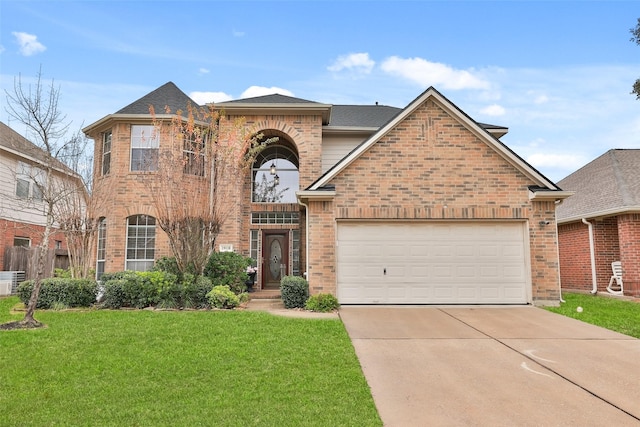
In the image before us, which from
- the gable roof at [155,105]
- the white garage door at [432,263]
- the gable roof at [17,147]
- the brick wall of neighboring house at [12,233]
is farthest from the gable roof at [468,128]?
the brick wall of neighboring house at [12,233]

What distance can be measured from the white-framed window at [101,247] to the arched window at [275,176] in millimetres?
5374

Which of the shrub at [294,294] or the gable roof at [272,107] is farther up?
the gable roof at [272,107]

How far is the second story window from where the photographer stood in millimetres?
14365

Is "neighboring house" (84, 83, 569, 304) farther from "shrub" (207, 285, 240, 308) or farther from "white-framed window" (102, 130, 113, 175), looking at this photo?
"white-framed window" (102, 130, 113, 175)

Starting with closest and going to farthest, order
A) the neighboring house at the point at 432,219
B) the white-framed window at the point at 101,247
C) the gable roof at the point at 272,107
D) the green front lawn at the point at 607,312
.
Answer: the green front lawn at the point at 607,312 < the neighboring house at the point at 432,219 < the gable roof at the point at 272,107 < the white-framed window at the point at 101,247

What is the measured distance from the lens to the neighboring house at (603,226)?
12734 millimetres

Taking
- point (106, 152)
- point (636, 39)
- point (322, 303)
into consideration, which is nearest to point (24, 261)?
point (106, 152)

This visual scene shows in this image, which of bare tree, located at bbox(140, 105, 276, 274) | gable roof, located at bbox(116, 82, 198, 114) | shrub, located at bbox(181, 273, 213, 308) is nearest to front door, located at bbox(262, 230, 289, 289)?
bare tree, located at bbox(140, 105, 276, 274)

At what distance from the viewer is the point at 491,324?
26.8ft

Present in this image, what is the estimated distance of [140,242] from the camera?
44.5 feet

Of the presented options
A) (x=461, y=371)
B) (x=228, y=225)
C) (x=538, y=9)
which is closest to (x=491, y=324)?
(x=461, y=371)

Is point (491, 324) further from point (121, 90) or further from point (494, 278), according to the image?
point (121, 90)

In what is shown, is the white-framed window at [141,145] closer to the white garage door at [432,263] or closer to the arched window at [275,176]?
the arched window at [275,176]

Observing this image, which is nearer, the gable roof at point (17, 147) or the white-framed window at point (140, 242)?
the gable roof at point (17, 147)
